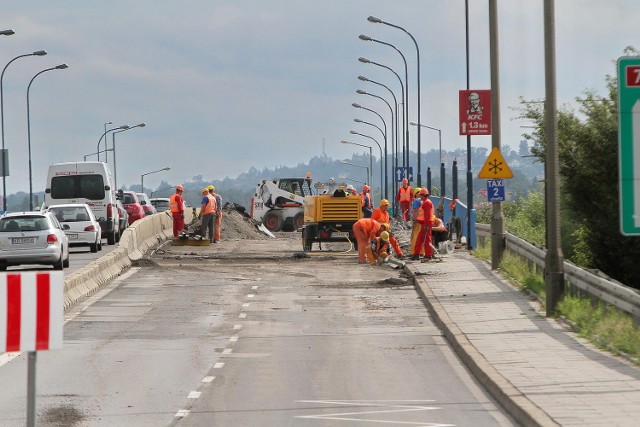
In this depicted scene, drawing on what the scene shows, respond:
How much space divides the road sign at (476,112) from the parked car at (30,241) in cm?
974

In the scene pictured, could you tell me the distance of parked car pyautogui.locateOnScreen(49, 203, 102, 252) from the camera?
40.4 m

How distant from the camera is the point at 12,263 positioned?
32750 millimetres

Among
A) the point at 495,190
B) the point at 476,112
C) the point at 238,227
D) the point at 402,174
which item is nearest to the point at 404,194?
the point at 238,227

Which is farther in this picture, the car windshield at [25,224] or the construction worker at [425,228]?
the car windshield at [25,224]

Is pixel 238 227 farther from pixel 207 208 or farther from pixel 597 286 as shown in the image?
pixel 597 286

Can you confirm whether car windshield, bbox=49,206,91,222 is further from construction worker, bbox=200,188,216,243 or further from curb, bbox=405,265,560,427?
curb, bbox=405,265,560,427

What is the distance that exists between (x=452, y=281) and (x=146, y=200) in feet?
145

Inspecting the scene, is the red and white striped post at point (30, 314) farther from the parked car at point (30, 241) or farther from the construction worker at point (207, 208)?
the construction worker at point (207, 208)

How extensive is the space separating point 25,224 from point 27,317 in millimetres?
24617

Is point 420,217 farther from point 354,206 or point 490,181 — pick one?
point 354,206

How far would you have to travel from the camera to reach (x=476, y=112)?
32.0 meters

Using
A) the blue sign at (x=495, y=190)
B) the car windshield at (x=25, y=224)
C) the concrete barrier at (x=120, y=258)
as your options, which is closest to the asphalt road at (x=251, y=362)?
the concrete barrier at (x=120, y=258)

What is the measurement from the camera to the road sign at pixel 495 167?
28930mm

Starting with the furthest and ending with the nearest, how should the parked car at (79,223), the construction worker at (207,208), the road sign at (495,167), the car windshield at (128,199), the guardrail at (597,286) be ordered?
the car windshield at (128,199)
the construction worker at (207,208)
the parked car at (79,223)
the road sign at (495,167)
the guardrail at (597,286)
